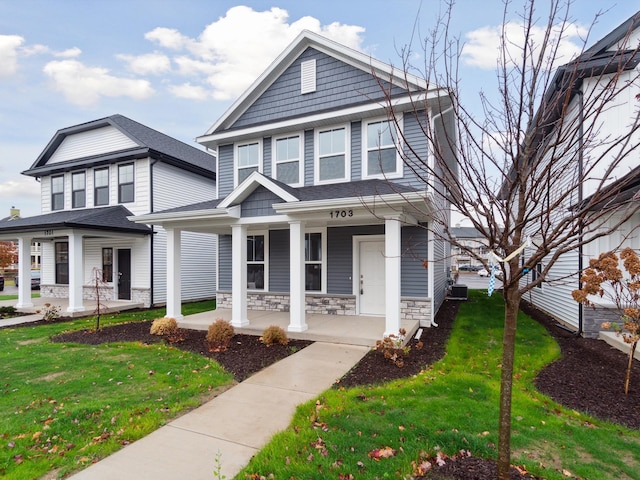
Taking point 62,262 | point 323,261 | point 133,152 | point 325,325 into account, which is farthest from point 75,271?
point 325,325

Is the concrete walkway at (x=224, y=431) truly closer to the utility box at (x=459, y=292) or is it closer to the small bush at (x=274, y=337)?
the small bush at (x=274, y=337)

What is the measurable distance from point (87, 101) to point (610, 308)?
81.9ft

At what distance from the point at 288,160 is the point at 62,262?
12791 millimetres

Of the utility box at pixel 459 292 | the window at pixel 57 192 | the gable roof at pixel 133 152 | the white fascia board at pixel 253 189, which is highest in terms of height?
the gable roof at pixel 133 152

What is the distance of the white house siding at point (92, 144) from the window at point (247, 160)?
210 inches

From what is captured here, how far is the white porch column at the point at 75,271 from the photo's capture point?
11.6 m

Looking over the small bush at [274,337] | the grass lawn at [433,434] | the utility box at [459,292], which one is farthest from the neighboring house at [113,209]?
the grass lawn at [433,434]

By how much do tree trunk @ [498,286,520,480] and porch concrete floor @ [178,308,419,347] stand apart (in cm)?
452

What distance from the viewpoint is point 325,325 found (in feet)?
27.7

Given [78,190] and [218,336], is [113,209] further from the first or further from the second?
[218,336]

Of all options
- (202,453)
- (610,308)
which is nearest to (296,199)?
(202,453)

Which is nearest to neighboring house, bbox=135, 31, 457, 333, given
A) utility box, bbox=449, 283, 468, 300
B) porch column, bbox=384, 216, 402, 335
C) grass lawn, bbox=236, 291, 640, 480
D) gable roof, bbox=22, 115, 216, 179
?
porch column, bbox=384, 216, 402, 335

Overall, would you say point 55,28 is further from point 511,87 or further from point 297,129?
point 511,87

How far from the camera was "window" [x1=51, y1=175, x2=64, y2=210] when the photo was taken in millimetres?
15500
